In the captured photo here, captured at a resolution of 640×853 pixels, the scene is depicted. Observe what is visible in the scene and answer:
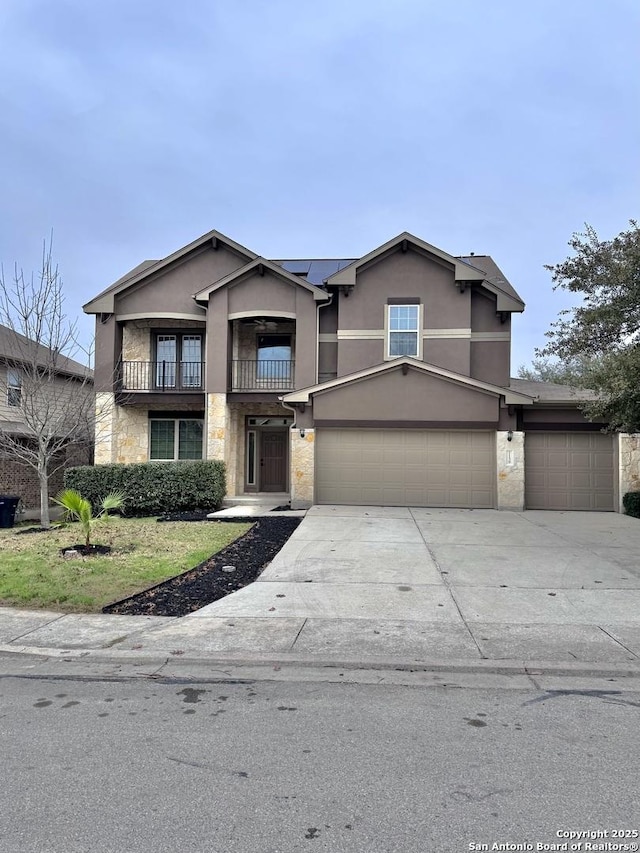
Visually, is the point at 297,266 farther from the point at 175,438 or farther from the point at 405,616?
the point at 405,616

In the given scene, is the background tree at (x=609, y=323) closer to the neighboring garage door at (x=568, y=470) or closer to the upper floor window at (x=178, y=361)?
the neighboring garage door at (x=568, y=470)

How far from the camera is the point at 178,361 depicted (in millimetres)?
20172

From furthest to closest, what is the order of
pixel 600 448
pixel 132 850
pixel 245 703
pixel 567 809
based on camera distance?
pixel 600 448 → pixel 245 703 → pixel 567 809 → pixel 132 850

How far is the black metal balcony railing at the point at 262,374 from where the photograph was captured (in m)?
19.6

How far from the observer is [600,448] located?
16344 mm

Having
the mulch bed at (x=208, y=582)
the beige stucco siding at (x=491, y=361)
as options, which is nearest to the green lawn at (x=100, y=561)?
the mulch bed at (x=208, y=582)

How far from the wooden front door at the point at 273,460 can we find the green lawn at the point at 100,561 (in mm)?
7063

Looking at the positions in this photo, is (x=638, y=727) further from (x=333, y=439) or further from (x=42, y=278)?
(x=42, y=278)

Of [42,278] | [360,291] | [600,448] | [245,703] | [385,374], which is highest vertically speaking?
[360,291]

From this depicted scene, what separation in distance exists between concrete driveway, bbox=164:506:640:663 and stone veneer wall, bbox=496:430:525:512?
390cm

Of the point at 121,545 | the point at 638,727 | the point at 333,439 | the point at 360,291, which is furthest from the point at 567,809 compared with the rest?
the point at 360,291

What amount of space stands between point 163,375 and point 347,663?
16499 millimetres

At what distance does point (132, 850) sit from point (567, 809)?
7.10 ft

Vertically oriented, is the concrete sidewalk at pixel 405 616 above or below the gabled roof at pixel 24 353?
below
